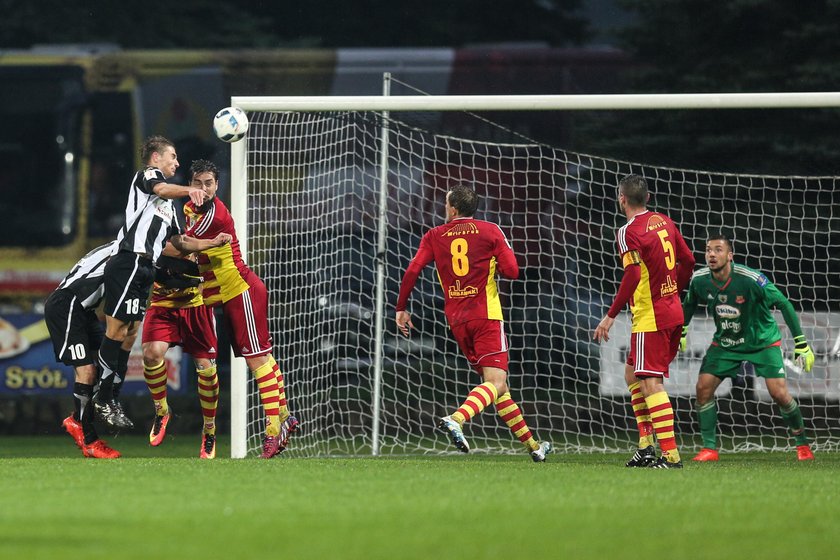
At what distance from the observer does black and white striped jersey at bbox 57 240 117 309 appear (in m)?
8.57

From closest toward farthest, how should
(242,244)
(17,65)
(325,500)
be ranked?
(325,500) → (242,244) → (17,65)

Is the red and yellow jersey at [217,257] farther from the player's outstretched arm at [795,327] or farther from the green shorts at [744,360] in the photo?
the player's outstretched arm at [795,327]

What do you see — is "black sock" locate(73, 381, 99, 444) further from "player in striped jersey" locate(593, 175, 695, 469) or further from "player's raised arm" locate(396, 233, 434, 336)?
"player in striped jersey" locate(593, 175, 695, 469)

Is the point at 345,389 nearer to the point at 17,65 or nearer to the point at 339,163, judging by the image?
the point at 339,163

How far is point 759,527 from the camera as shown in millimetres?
5340

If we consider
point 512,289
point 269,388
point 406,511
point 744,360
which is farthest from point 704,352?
point 406,511

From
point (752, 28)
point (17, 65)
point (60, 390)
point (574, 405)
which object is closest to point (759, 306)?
point (574, 405)

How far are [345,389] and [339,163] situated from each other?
2066 millimetres

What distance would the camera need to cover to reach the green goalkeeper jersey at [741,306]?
9633 mm

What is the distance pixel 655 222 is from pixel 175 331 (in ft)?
11.0

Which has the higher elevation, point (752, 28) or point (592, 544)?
point (752, 28)

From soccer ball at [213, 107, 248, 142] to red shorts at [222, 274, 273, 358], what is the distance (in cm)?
103

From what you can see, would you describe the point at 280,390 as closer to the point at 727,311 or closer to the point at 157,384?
the point at 157,384

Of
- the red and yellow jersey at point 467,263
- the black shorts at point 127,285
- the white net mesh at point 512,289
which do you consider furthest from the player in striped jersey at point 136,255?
the white net mesh at point 512,289
